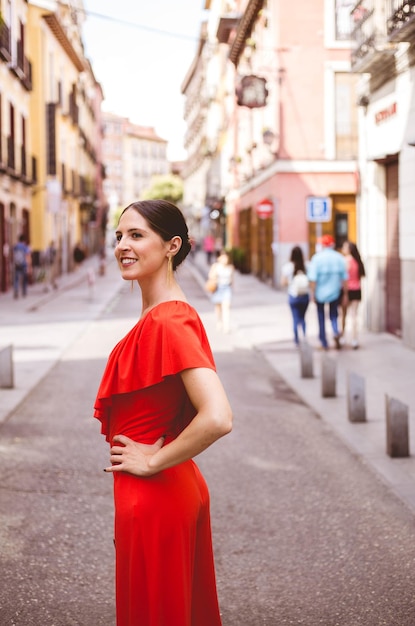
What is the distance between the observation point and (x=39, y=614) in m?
4.38

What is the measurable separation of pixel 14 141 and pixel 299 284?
806 inches

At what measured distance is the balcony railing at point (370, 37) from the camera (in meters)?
15.5

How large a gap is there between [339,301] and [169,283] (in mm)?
12467

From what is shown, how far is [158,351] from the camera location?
257cm

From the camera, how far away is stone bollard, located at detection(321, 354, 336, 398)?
1044cm

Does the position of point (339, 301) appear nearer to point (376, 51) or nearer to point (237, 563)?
point (376, 51)

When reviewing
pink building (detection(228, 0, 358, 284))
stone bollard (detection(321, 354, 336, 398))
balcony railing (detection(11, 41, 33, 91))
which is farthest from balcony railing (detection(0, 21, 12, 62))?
stone bollard (detection(321, 354, 336, 398))

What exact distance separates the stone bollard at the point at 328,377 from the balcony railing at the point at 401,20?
546 centimetres

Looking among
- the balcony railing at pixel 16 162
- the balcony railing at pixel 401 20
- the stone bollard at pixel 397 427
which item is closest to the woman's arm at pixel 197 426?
the stone bollard at pixel 397 427

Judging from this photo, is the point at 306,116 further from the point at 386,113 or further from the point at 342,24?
the point at 386,113

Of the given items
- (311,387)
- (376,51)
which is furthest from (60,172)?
(311,387)

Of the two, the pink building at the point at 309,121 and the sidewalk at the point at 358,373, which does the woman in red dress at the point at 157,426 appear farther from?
the pink building at the point at 309,121

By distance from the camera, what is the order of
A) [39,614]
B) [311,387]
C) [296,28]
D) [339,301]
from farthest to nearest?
[296,28] < [339,301] < [311,387] < [39,614]

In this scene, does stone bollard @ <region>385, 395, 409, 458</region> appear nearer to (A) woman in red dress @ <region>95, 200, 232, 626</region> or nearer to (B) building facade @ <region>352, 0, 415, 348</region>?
(A) woman in red dress @ <region>95, 200, 232, 626</region>
